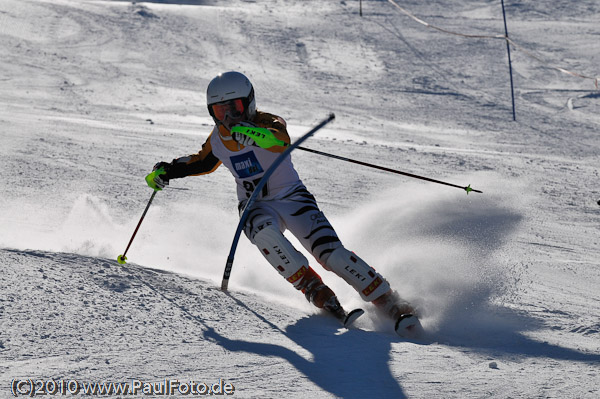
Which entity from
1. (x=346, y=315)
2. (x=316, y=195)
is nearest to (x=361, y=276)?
(x=346, y=315)

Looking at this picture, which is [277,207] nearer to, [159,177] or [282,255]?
[282,255]

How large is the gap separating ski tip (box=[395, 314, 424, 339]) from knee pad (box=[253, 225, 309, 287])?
2.38 ft

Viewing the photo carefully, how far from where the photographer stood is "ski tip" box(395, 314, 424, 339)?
4.45 meters

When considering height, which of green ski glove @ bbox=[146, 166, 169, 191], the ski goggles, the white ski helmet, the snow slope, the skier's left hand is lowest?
the snow slope

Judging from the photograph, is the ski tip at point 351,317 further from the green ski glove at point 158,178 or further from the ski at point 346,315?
the green ski glove at point 158,178

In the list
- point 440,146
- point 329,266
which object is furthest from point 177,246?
point 440,146

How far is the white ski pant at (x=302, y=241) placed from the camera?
482 centimetres

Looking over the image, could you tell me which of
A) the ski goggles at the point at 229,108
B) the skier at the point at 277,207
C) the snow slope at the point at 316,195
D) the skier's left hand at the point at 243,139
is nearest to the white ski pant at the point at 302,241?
the skier at the point at 277,207

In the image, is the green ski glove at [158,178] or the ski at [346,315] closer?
the ski at [346,315]

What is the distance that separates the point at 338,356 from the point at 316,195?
4.36 meters

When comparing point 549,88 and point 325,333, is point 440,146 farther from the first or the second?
point 325,333

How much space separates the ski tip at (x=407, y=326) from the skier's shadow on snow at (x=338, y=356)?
8.0 inches

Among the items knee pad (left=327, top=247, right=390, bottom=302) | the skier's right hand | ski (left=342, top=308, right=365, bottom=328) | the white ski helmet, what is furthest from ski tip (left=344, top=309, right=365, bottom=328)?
the skier's right hand

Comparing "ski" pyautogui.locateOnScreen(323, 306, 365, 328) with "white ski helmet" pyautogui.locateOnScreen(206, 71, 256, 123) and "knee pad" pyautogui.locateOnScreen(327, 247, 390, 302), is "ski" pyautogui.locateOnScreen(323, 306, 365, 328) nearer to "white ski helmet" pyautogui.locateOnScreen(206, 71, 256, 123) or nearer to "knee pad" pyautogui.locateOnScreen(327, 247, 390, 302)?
"knee pad" pyautogui.locateOnScreen(327, 247, 390, 302)
